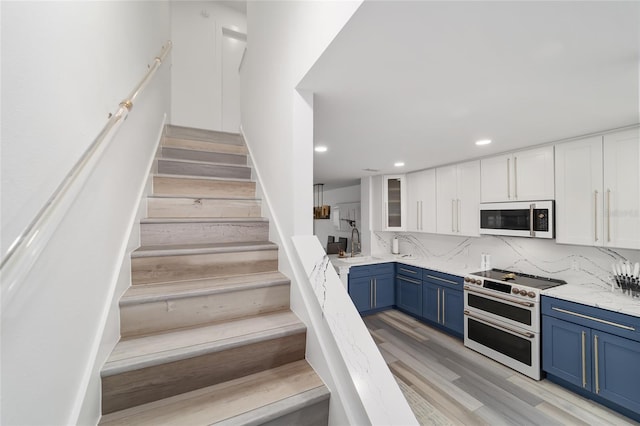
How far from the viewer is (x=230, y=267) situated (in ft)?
5.50

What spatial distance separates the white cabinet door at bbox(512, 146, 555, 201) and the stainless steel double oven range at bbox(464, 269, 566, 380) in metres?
0.90

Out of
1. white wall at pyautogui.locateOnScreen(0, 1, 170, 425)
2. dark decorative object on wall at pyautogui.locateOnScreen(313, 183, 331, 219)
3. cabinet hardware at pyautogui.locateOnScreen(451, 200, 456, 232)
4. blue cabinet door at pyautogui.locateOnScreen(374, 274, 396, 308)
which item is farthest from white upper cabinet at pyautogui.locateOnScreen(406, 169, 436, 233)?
white wall at pyautogui.locateOnScreen(0, 1, 170, 425)

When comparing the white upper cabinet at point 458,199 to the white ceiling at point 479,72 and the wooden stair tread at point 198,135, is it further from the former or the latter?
the wooden stair tread at point 198,135

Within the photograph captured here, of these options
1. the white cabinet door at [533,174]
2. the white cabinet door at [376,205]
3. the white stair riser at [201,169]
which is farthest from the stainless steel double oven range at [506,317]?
the white stair riser at [201,169]

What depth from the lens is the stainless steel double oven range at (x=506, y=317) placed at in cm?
246

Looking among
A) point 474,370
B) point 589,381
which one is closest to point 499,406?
point 474,370

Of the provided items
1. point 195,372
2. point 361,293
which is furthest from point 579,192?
point 195,372

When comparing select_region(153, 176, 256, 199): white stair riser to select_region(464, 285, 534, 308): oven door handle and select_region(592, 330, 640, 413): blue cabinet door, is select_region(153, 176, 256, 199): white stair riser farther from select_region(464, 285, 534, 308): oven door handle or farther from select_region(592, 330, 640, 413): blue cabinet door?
select_region(592, 330, 640, 413): blue cabinet door

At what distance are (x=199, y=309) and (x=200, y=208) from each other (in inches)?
35.4

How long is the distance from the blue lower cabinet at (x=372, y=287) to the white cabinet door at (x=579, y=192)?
2.21 metres

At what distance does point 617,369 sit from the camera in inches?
78.8

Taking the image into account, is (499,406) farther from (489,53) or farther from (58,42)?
(58,42)

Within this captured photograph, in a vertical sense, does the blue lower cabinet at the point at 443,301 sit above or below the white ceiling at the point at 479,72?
below

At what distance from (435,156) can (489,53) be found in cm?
217
